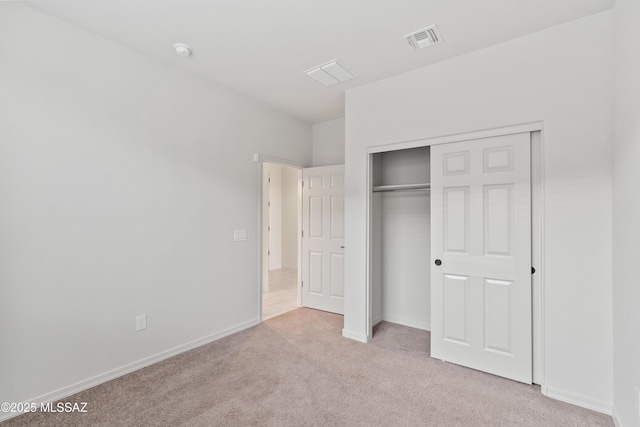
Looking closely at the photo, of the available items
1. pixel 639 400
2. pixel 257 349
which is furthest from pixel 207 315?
pixel 639 400

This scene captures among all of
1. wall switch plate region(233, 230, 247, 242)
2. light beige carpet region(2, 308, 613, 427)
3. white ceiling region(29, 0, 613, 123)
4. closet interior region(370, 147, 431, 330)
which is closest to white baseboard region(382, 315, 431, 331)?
closet interior region(370, 147, 431, 330)

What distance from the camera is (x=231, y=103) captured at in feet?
11.4

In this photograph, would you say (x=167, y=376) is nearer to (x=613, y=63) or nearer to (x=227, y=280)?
(x=227, y=280)

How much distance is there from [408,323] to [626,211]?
2465 mm

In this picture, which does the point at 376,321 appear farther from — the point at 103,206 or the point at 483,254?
the point at 103,206

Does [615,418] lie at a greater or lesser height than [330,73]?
lesser

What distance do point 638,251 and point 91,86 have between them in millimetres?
3747

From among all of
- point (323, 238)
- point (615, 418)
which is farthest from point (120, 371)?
point (615, 418)

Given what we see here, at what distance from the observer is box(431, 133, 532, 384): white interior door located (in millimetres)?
2426

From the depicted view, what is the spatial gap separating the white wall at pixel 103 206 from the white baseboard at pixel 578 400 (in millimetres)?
2959

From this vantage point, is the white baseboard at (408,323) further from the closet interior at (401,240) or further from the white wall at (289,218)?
the white wall at (289,218)

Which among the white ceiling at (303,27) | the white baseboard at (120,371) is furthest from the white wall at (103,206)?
the white ceiling at (303,27)

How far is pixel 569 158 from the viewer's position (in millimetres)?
2195

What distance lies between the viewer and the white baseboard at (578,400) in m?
2.06
